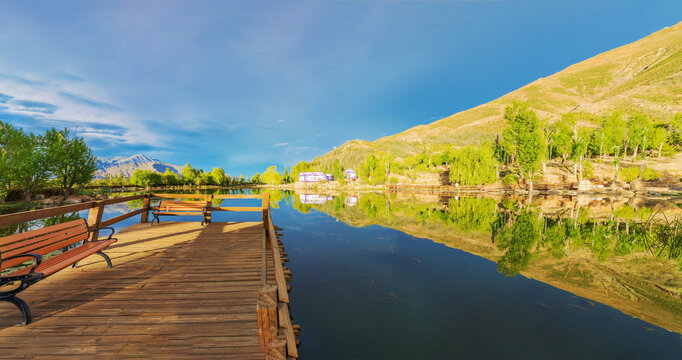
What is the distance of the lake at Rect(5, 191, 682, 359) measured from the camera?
5492 millimetres

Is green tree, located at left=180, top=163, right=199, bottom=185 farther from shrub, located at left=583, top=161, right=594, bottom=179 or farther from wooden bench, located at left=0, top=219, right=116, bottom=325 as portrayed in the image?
shrub, located at left=583, top=161, right=594, bottom=179

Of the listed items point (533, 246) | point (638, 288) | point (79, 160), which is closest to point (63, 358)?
point (638, 288)

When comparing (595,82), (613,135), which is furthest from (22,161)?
(595,82)

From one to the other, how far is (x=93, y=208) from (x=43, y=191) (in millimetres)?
51271

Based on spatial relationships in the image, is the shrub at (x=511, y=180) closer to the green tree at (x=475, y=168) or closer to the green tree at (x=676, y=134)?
the green tree at (x=475, y=168)

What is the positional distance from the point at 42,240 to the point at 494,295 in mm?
12035

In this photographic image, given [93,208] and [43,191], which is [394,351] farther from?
[43,191]

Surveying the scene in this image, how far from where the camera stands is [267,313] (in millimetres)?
2279

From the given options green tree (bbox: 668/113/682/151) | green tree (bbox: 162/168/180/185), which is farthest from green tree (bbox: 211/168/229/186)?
green tree (bbox: 668/113/682/151)

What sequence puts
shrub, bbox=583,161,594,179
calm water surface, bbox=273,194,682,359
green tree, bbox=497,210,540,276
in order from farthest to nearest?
shrub, bbox=583,161,594,179 → green tree, bbox=497,210,540,276 → calm water surface, bbox=273,194,682,359

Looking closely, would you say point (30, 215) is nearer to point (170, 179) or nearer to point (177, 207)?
point (177, 207)

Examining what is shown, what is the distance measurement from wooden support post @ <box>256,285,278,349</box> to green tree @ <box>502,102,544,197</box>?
187ft

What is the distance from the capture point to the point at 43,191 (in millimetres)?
37344

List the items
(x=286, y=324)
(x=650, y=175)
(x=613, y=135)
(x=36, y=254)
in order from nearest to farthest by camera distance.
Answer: (x=286, y=324) < (x=36, y=254) < (x=650, y=175) < (x=613, y=135)
